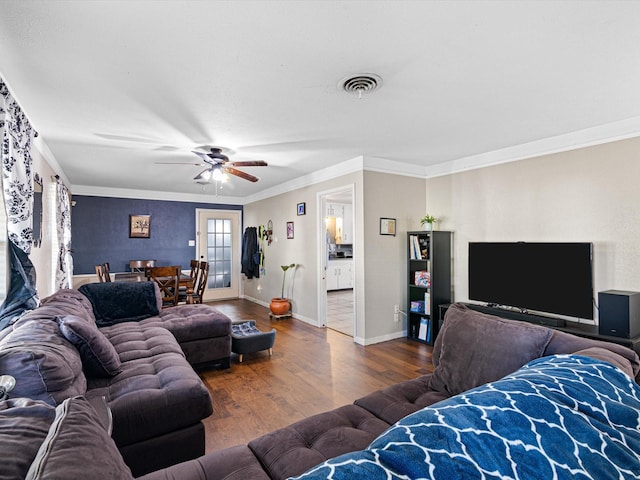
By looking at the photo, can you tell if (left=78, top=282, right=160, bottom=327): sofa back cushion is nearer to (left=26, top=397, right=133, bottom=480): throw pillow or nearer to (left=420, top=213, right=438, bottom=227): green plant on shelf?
(left=26, top=397, right=133, bottom=480): throw pillow

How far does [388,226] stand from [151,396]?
11.3 feet

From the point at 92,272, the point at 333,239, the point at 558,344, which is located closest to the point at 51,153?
the point at 92,272

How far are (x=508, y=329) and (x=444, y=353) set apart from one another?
1.28 ft

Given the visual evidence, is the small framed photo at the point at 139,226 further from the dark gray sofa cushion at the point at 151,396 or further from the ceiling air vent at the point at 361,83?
the ceiling air vent at the point at 361,83

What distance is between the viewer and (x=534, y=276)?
11.3 ft

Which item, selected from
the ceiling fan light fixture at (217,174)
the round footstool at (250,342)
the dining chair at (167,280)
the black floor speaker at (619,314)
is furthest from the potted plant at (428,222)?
the dining chair at (167,280)

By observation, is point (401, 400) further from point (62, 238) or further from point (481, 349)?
point (62, 238)

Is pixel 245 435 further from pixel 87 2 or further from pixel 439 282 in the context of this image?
pixel 439 282

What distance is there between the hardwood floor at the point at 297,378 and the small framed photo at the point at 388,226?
151 centimetres

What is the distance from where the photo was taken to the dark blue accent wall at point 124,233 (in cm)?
623

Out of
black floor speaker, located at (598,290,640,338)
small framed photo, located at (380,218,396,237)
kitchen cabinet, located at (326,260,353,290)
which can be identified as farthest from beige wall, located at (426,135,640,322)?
kitchen cabinet, located at (326,260,353,290)

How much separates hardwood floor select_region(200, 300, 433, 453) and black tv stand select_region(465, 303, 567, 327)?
0.90 metres

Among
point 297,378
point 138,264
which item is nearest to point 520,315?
point 297,378

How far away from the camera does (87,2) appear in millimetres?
1487
